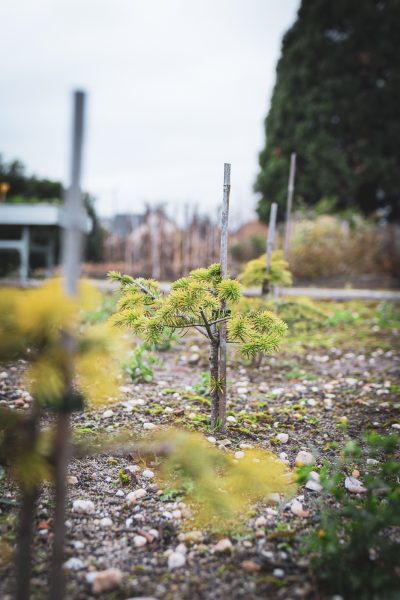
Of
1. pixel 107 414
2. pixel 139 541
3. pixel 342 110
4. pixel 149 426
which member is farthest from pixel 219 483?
pixel 342 110

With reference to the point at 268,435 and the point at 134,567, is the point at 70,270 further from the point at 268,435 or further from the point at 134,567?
the point at 268,435

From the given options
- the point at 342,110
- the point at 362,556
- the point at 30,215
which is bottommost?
the point at 362,556

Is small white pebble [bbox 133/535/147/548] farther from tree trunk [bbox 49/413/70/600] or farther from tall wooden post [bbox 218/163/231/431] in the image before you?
tall wooden post [bbox 218/163/231/431]

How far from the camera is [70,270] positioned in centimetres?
98

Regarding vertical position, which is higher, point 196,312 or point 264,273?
point 264,273

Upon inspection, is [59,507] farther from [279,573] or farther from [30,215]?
[30,215]

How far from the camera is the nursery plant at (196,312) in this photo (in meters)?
1.86

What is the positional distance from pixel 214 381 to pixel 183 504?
2.35ft

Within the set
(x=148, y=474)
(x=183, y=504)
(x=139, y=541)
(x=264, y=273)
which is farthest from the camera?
(x=264, y=273)

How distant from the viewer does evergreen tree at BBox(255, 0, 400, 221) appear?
41.5 ft

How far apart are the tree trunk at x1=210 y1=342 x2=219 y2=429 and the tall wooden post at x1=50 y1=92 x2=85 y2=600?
127 cm

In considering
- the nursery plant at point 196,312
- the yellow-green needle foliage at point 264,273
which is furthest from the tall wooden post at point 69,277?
the yellow-green needle foliage at point 264,273

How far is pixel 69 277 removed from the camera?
0.98m

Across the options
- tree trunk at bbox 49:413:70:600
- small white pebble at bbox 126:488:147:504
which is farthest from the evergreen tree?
tree trunk at bbox 49:413:70:600
